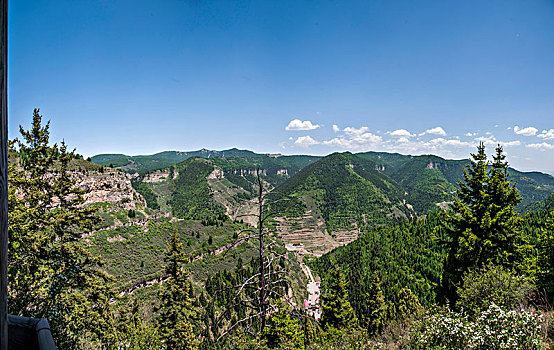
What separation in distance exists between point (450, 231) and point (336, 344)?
10602 mm

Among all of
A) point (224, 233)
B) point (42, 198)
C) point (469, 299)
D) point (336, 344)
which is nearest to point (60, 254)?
point (42, 198)

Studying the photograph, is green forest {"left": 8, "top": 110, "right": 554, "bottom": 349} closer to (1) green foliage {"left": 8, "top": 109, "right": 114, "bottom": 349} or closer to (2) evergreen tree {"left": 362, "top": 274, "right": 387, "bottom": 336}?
(1) green foliage {"left": 8, "top": 109, "right": 114, "bottom": 349}

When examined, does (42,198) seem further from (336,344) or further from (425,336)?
(425,336)

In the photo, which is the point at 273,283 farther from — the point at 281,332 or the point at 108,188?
the point at 108,188

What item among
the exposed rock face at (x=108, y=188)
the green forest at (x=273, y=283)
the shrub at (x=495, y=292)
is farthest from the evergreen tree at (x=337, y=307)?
the exposed rock face at (x=108, y=188)

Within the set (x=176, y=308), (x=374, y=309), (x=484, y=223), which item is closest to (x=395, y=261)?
(x=374, y=309)

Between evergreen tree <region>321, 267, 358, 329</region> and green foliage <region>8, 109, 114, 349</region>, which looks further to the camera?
evergreen tree <region>321, 267, 358, 329</region>

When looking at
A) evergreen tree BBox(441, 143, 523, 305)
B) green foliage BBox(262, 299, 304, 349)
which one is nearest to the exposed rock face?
green foliage BBox(262, 299, 304, 349)

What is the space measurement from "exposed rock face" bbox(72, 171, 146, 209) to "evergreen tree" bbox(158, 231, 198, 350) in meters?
60.3

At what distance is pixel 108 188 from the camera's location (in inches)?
3086

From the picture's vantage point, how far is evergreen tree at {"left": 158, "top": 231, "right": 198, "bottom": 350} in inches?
774

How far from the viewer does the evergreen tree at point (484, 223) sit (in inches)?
554

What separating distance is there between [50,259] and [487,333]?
17.0m

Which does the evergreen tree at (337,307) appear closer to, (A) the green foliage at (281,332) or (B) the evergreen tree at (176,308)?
(B) the evergreen tree at (176,308)
